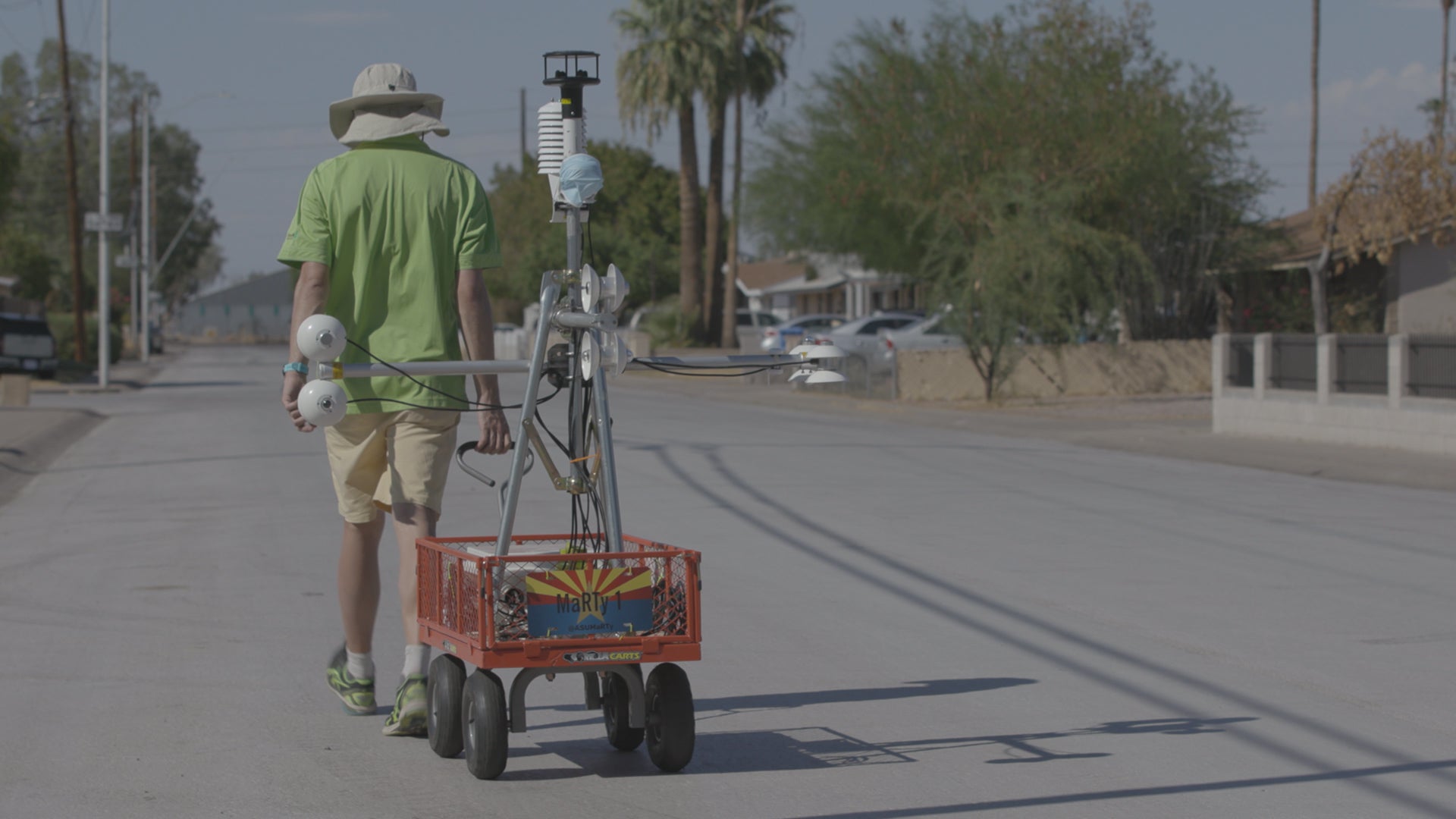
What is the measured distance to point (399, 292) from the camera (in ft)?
17.3

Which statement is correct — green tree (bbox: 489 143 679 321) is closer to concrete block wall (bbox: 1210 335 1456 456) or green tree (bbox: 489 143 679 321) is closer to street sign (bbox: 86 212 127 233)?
street sign (bbox: 86 212 127 233)

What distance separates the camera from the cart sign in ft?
15.4

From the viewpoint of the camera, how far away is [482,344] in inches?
207

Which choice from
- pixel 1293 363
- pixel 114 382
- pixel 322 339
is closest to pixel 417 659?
pixel 322 339

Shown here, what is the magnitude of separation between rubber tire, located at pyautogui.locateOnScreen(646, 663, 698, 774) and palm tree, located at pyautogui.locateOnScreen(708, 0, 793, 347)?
1570 inches

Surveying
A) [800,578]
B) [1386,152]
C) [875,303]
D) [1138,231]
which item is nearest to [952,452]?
[800,578]

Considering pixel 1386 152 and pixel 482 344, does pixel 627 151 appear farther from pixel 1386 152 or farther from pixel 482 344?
pixel 482 344

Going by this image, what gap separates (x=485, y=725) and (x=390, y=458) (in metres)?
1.03

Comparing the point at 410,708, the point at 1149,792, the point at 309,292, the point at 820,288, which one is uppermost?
the point at 820,288

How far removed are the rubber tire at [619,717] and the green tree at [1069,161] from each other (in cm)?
2120

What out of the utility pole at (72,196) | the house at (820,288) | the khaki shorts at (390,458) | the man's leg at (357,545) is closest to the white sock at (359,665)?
the man's leg at (357,545)

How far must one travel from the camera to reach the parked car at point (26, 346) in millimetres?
34562

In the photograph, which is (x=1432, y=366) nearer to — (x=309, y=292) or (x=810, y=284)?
(x=309, y=292)

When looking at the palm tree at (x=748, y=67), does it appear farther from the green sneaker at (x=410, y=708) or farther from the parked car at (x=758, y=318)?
the green sneaker at (x=410, y=708)
